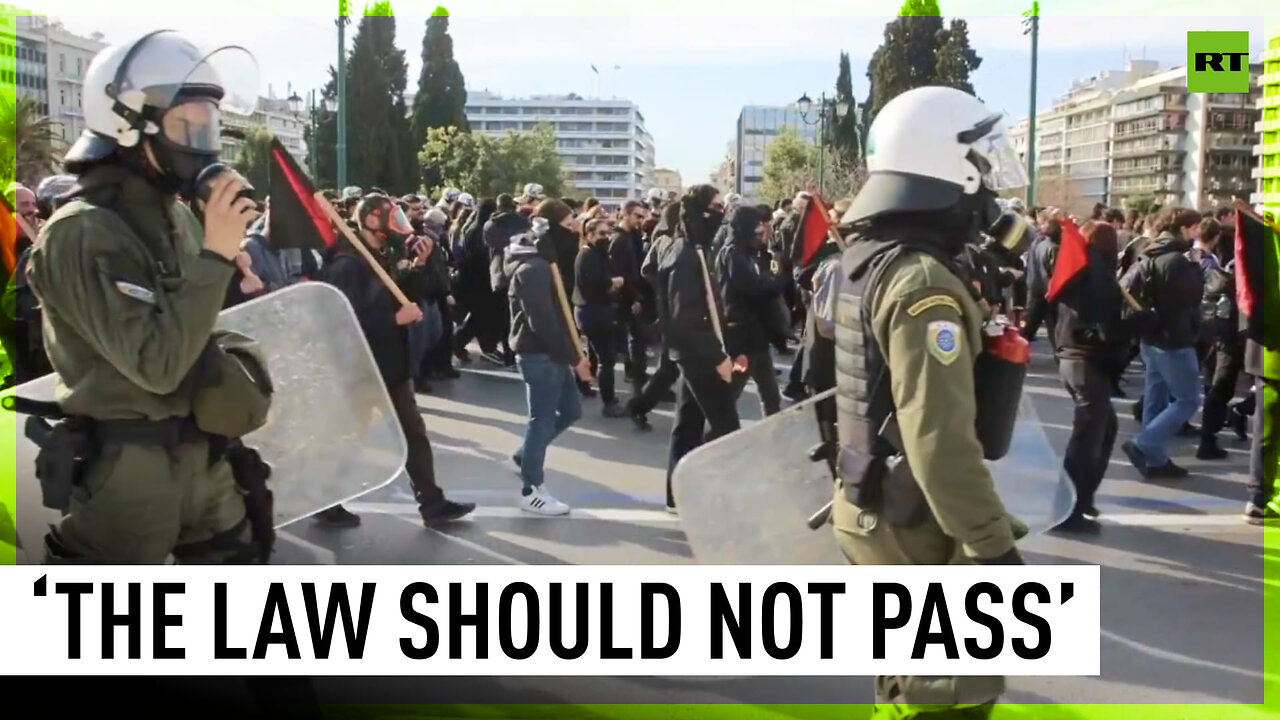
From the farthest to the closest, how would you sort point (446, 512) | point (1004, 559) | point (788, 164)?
point (446, 512) → point (788, 164) → point (1004, 559)

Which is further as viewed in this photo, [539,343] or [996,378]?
[539,343]

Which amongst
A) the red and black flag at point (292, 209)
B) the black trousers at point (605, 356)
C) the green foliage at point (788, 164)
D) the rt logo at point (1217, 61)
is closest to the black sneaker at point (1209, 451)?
the black trousers at point (605, 356)

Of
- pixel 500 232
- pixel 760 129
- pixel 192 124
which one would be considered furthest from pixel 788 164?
pixel 500 232

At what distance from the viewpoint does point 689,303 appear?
5.49m

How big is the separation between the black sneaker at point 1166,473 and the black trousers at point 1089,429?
107cm

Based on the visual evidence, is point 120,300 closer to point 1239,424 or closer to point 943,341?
point 943,341

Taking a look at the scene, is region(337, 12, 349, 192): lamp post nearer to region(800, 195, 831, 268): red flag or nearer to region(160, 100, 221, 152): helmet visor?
region(160, 100, 221, 152): helmet visor

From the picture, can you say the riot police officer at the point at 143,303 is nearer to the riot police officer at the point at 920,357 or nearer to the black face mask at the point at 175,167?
the black face mask at the point at 175,167

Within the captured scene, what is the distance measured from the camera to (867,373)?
2.49 meters

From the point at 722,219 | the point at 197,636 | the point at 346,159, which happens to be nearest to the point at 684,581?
the point at 197,636

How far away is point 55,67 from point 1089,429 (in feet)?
14.3

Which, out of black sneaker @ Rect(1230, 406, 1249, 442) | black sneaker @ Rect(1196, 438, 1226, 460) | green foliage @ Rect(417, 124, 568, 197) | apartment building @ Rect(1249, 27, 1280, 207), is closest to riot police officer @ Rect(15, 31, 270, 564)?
green foliage @ Rect(417, 124, 568, 197)

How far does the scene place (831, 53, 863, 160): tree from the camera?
2.88m
